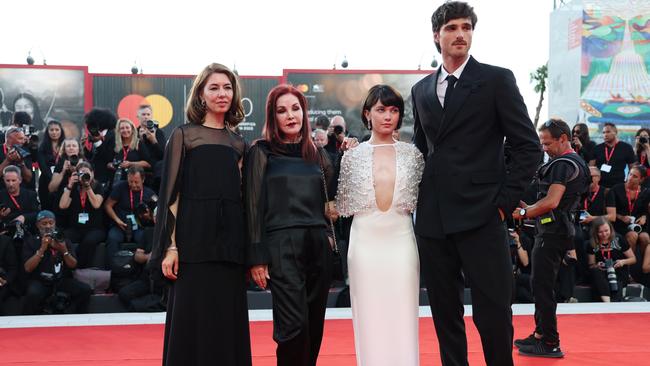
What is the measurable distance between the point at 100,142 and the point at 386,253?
5.83 metres

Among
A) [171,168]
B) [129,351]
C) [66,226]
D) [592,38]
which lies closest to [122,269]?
[66,226]

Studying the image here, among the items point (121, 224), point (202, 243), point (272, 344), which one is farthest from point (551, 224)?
point (121, 224)

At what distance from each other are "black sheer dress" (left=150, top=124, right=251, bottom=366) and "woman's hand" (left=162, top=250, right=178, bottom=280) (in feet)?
0.09

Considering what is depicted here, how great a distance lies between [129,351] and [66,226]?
299 centimetres

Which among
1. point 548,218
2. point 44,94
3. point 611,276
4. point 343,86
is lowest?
point 611,276

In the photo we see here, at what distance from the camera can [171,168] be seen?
11.6 ft

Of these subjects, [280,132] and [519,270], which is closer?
[280,132]

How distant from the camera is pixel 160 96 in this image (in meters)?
15.2

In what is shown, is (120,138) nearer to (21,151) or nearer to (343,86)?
(21,151)

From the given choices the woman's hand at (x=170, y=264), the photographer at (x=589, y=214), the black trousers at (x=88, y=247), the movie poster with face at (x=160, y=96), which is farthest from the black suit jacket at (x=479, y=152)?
the movie poster with face at (x=160, y=96)

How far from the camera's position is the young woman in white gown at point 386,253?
3.73 meters

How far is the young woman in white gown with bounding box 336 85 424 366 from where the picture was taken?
373cm

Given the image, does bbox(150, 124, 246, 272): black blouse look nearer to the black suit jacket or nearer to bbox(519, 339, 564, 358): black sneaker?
the black suit jacket

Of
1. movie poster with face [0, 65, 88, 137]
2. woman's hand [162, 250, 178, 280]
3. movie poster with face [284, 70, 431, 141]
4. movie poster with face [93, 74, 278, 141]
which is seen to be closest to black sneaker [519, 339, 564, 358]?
A: woman's hand [162, 250, 178, 280]
